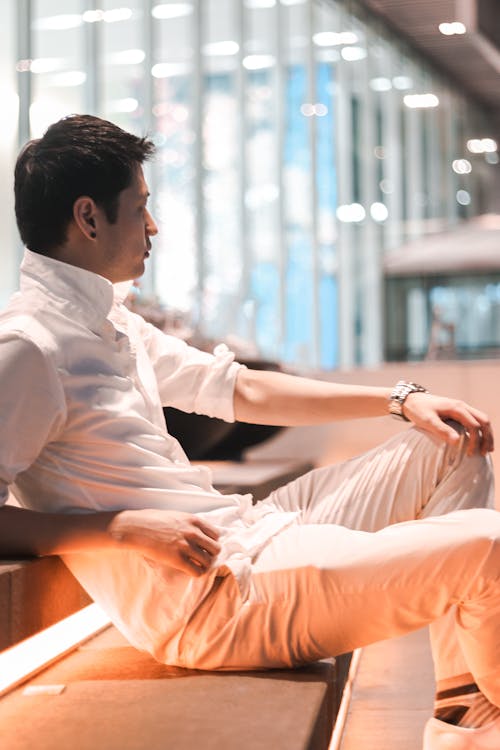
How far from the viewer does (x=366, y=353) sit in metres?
12.7

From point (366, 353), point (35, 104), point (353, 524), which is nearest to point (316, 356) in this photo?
point (366, 353)

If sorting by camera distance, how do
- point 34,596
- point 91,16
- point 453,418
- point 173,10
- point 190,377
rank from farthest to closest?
point 173,10
point 91,16
point 190,377
point 453,418
point 34,596

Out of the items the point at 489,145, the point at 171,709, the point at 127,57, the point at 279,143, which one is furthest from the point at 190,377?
the point at 489,145

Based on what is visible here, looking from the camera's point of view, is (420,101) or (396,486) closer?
(396,486)

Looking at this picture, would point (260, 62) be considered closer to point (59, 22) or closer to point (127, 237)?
point (59, 22)

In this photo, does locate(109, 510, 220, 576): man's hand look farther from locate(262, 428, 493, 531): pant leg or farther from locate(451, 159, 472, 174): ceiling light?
locate(451, 159, 472, 174): ceiling light

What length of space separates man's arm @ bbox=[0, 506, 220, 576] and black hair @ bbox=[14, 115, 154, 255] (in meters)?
0.39

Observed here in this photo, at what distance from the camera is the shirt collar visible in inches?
59.7

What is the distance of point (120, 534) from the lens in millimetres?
1406

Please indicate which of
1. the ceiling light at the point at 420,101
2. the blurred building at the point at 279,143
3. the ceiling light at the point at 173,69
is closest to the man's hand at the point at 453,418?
the blurred building at the point at 279,143

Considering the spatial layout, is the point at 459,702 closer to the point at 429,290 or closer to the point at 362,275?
the point at 429,290

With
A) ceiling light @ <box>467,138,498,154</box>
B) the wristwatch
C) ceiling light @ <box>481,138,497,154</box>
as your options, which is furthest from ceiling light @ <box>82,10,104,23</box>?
ceiling light @ <box>481,138,497,154</box>

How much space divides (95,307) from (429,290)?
1064 cm

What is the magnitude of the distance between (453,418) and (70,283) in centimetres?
66
